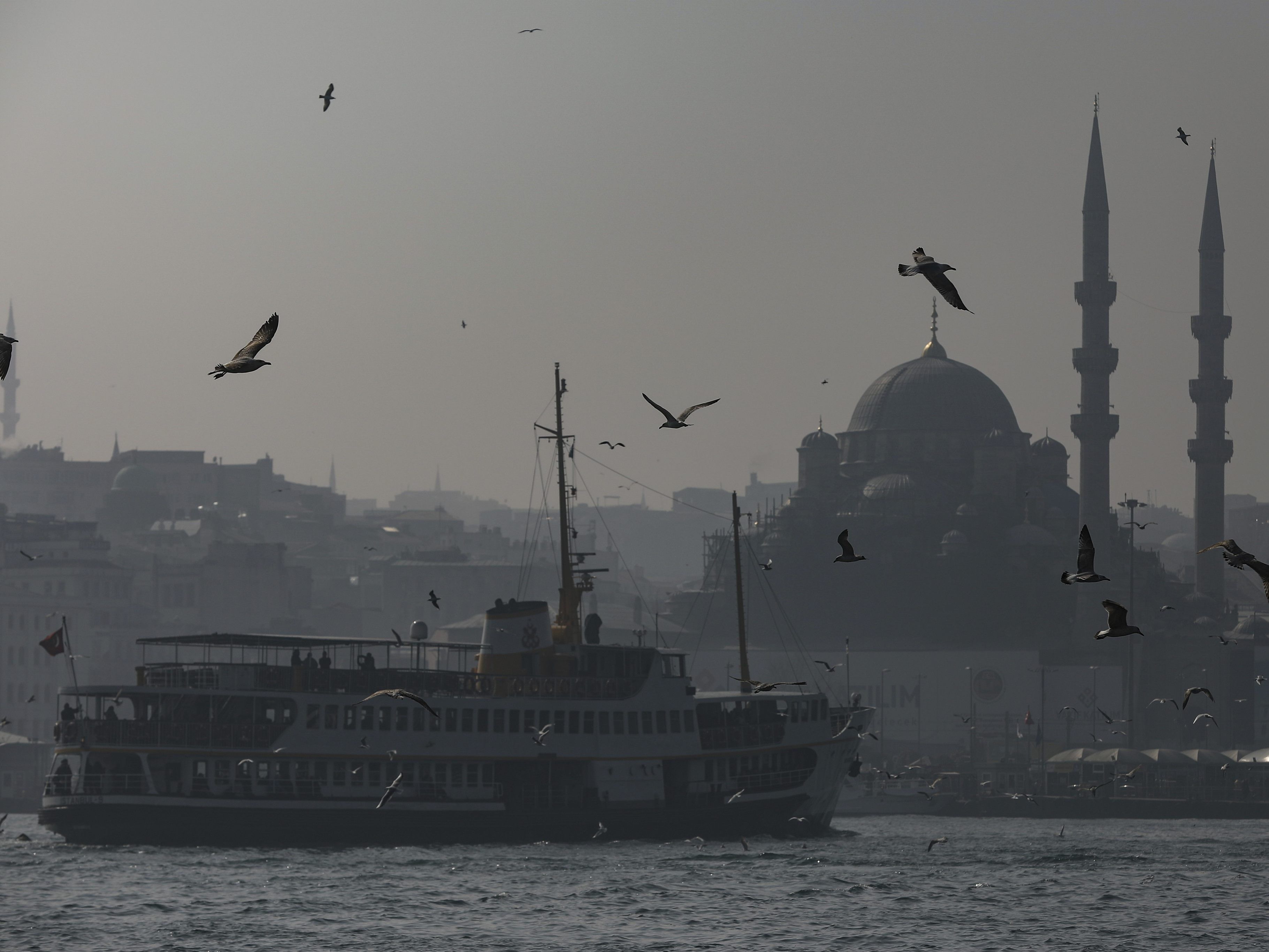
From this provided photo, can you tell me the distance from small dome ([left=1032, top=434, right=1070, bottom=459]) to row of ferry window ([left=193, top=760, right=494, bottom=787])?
6912 cm

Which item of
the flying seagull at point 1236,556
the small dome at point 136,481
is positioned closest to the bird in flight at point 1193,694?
the flying seagull at point 1236,556

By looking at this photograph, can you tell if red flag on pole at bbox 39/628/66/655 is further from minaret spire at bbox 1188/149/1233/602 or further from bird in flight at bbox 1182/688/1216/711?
minaret spire at bbox 1188/149/1233/602

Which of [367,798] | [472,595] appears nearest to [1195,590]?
→ [472,595]

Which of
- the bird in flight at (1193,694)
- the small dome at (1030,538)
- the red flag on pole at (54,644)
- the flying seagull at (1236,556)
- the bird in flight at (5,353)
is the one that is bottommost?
the bird in flight at (1193,694)

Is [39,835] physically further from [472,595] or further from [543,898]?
[472,595]

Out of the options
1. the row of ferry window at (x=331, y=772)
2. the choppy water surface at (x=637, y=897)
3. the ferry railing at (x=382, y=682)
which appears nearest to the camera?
the choppy water surface at (x=637, y=897)

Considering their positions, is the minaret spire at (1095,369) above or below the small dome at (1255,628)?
above

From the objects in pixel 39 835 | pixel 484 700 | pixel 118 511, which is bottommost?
pixel 39 835

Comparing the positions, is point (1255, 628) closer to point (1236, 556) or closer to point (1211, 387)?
point (1211, 387)

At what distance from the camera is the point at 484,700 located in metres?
49.4

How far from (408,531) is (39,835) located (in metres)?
133

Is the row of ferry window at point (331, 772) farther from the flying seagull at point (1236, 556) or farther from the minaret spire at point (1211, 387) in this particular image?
the minaret spire at point (1211, 387)

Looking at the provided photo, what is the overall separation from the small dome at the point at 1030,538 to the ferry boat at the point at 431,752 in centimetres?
4893

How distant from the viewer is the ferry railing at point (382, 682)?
156ft
